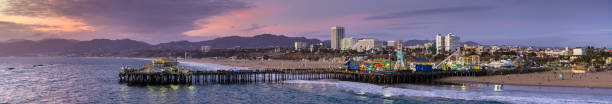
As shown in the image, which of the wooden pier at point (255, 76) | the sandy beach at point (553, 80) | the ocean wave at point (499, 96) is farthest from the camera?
the wooden pier at point (255, 76)

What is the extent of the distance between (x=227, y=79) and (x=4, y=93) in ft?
87.1

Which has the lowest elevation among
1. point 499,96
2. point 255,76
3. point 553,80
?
point 499,96

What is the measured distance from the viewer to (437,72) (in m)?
63.3

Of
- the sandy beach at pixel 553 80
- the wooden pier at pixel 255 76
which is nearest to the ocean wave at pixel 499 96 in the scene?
the wooden pier at pixel 255 76

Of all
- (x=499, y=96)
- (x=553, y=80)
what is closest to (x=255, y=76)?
(x=499, y=96)

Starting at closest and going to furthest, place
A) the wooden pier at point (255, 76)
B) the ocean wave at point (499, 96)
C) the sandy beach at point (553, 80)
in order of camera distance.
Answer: the ocean wave at point (499, 96) → the sandy beach at point (553, 80) → the wooden pier at point (255, 76)

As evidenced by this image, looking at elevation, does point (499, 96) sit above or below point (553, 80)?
below

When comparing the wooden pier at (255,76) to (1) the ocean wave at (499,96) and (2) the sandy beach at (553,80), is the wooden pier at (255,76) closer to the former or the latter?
(2) the sandy beach at (553,80)

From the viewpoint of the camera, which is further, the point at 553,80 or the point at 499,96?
the point at 553,80

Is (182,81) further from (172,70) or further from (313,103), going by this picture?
(313,103)

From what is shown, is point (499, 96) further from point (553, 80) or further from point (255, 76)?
point (255, 76)

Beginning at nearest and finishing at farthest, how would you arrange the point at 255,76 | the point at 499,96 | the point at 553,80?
the point at 499,96
the point at 553,80
the point at 255,76

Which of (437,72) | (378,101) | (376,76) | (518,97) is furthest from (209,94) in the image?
(437,72)

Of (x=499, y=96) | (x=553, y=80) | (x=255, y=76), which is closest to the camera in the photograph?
(x=499, y=96)
